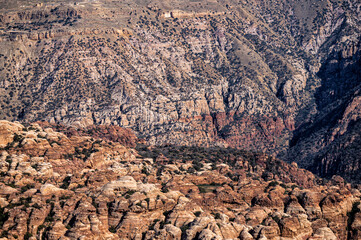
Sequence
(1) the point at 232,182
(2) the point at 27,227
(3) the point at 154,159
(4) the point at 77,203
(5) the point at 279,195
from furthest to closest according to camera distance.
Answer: (3) the point at 154,159
(1) the point at 232,182
(5) the point at 279,195
(4) the point at 77,203
(2) the point at 27,227

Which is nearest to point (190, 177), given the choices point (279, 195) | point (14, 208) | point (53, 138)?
point (279, 195)

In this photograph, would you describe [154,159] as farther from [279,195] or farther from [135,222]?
[135,222]

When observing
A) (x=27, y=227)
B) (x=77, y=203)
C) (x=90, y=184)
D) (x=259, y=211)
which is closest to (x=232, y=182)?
(x=259, y=211)

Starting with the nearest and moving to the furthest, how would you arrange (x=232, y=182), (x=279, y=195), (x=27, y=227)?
1. (x=27, y=227)
2. (x=279, y=195)
3. (x=232, y=182)

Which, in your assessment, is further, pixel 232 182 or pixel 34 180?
pixel 232 182

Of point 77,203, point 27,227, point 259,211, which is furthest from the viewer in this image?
point 259,211

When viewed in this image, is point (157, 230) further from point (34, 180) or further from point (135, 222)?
point (34, 180)
